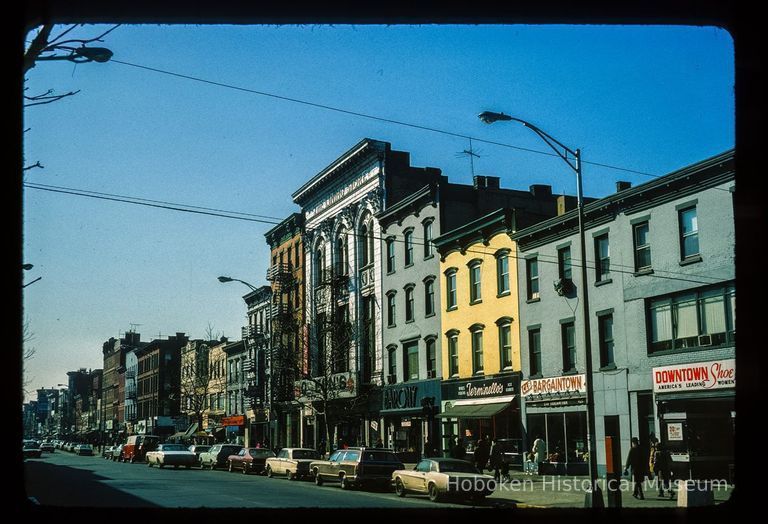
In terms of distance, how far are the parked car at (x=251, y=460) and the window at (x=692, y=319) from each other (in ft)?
68.6

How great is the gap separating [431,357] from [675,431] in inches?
697

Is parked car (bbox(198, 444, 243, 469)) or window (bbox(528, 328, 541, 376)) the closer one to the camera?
window (bbox(528, 328, 541, 376))

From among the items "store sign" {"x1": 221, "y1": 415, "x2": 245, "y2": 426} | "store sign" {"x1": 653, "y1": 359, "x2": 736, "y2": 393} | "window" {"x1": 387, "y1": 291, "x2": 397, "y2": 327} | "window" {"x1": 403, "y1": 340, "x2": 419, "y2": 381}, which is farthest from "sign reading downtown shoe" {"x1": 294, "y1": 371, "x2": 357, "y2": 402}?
"store sign" {"x1": 653, "y1": 359, "x2": 736, "y2": 393}

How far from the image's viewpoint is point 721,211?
2695cm

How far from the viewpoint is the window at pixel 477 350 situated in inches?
1571

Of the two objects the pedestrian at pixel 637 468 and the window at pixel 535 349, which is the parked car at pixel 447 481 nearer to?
the pedestrian at pixel 637 468

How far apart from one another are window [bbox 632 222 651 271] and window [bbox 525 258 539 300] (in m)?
5.87

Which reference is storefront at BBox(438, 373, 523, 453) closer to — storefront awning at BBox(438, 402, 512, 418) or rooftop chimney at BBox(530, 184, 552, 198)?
storefront awning at BBox(438, 402, 512, 418)

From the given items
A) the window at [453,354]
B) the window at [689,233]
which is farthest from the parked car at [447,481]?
the window at [453,354]

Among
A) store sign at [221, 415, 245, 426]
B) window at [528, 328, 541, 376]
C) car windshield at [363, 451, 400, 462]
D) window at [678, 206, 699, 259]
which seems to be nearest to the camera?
window at [678, 206, 699, 259]

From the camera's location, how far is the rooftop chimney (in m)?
49.3

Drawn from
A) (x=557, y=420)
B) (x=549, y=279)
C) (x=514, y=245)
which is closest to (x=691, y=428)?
(x=557, y=420)

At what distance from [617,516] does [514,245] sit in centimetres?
3537

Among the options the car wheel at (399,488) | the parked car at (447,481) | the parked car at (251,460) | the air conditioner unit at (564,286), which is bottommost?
the parked car at (251,460)
